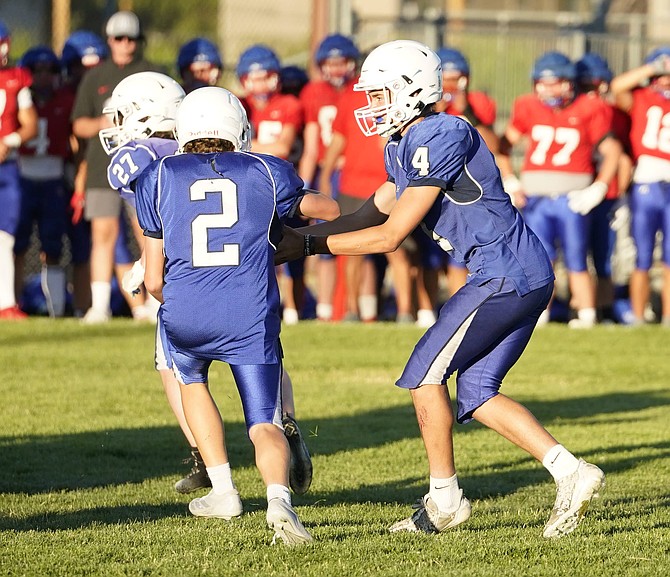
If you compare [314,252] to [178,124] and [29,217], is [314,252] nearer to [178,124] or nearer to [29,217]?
[178,124]

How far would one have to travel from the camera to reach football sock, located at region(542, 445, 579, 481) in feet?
15.5

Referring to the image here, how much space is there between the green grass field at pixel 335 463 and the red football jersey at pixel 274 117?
1542mm

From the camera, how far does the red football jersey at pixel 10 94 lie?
33.8 ft

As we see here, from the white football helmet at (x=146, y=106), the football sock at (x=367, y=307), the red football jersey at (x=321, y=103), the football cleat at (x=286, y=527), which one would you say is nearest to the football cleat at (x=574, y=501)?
the football cleat at (x=286, y=527)

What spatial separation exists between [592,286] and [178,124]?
7.05 metres

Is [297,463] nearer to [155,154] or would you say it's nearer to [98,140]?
[155,154]

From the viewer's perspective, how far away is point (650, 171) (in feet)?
35.8

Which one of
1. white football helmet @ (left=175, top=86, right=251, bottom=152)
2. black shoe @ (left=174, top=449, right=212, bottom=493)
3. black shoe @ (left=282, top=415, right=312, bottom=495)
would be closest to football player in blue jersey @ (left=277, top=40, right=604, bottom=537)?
white football helmet @ (left=175, top=86, right=251, bottom=152)

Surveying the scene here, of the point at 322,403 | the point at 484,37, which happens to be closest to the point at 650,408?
the point at 322,403

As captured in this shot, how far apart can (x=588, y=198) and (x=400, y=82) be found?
6035 millimetres

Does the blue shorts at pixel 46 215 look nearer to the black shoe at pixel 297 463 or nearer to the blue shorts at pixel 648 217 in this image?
the blue shorts at pixel 648 217

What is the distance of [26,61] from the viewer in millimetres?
10906

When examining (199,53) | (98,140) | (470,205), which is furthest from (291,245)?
(199,53)

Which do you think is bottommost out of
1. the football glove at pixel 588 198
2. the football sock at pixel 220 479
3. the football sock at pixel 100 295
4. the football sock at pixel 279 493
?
the football sock at pixel 100 295
